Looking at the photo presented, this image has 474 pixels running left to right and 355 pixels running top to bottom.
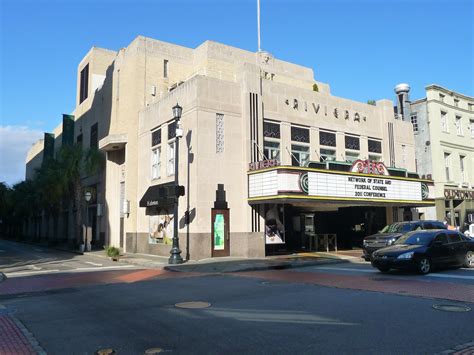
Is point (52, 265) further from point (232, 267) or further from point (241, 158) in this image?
point (241, 158)

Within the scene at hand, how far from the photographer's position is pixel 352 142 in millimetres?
29234

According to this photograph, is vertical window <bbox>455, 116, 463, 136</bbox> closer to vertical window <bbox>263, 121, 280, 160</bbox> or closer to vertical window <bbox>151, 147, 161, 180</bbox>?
vertical window <bbox>263, 121, 280, 160</bbox>

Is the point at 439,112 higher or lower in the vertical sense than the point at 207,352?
higher

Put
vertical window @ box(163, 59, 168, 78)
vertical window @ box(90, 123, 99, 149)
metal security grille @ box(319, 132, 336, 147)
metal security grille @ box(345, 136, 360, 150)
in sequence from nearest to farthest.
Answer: metal security grille @ box(319, 132, 336, 147), metal security grille @ box(345, 136, 360, 150), vertical window @ box(163, 59, 168, 78), vertical window @ box(90, 123, 99, 149)

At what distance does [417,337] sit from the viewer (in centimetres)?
663

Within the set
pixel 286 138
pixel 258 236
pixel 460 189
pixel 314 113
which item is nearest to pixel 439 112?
pixel 460 189

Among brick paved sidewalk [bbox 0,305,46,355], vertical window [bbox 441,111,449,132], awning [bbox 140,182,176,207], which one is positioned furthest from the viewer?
vertical window [bbox 441,111,449,132]

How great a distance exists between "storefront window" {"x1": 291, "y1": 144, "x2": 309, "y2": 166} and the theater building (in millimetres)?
89

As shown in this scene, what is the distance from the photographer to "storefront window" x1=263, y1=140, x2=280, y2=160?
978 inches

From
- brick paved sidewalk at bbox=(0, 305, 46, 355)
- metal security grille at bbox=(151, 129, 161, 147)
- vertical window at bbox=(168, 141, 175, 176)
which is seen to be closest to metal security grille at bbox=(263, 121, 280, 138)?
vertical window at bbox=(168, 141, 175, 176)

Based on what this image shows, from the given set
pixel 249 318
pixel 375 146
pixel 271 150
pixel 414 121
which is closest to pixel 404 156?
pixel 375 146

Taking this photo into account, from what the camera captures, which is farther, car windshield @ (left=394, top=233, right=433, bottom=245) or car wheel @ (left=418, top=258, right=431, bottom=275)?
car windshield @ (left=394, top=233, right=433, bottom=245)

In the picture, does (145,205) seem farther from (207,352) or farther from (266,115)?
(207,352)

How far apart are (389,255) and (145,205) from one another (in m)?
15.2
